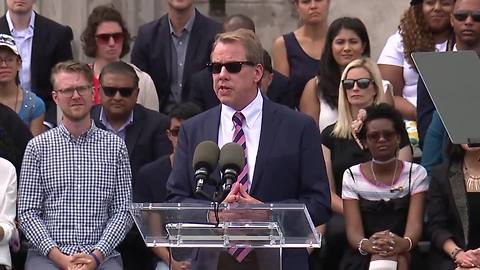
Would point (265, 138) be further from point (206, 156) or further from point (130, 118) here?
point (130, 118)

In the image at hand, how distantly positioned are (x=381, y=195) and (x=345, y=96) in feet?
3.38

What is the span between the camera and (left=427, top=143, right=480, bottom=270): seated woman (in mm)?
8219

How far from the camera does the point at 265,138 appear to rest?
6855mm

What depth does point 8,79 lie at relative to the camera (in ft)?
31.2

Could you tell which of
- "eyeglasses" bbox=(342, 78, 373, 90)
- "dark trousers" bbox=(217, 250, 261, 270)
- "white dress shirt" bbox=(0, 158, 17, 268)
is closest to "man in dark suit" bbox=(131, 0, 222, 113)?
"eyeglasses" bbox=(342, 78, 373, 90)

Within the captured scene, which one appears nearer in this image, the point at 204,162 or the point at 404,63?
the point at 204,162

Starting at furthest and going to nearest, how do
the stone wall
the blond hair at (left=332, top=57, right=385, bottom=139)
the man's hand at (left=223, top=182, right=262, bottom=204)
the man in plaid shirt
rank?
the stone wall, the blond hair at (left=332, top=57, right=385, bottom=139), the man in plaid shirt, the man's hand at (left=223, top=182, right=262, bottom=204)

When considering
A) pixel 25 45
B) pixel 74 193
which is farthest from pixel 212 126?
pixel 25 45

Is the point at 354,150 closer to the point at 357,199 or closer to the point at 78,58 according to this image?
the point at 357,199

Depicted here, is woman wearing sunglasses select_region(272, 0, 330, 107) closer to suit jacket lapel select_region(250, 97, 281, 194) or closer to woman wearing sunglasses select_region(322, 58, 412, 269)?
woman wearing sunglasses select_region(322, 58, 412, 269)

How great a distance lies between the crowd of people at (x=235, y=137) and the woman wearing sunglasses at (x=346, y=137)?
0.01 meters

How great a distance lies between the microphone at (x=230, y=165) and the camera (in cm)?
585

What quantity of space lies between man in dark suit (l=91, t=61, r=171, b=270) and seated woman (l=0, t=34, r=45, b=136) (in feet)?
1.40

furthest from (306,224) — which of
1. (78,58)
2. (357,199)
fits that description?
(78,58)
